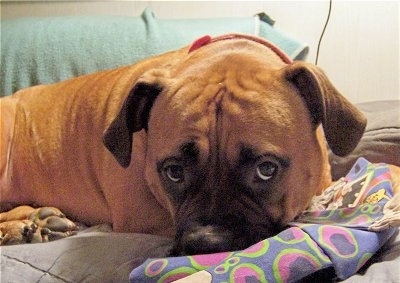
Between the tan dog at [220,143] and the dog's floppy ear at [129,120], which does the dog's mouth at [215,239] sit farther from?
the dog's floppy ear at [129,120]

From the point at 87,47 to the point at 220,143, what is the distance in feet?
4.28

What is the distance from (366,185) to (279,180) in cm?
27

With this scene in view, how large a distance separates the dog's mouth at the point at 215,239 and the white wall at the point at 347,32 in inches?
63.3

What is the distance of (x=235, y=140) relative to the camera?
1.33 metres

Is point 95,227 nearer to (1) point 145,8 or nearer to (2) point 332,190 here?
(2) point 332,190

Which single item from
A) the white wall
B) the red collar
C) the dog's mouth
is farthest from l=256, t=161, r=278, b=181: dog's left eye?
the white wall

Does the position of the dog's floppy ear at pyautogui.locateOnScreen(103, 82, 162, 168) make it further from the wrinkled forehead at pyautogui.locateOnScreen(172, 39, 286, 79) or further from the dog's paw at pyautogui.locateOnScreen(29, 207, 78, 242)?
the dog's paw at pyautogui.locateOnScreen(29, 207, 78, 242)

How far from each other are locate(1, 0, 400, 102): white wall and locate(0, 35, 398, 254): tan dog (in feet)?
3.47

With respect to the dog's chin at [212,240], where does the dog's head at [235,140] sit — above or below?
above

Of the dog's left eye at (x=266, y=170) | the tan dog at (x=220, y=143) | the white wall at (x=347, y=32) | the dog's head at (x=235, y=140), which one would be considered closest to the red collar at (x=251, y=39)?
the tan dog at (x=220, y=143)

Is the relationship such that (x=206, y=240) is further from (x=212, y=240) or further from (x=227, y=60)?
(x=227, y=60)

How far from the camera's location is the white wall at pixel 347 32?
2686mm

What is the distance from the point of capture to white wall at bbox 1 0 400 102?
8.81 feet

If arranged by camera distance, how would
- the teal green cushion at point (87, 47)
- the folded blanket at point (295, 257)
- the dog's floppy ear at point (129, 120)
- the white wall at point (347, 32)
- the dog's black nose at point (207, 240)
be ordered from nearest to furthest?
the folded blanket at point (295, 257) < the dog's black nose at point (207, 240) < the dog's floppy ear at point (129, 120) < the teal green cushion at point (87, 47) < the white wall at point (347, 32)
